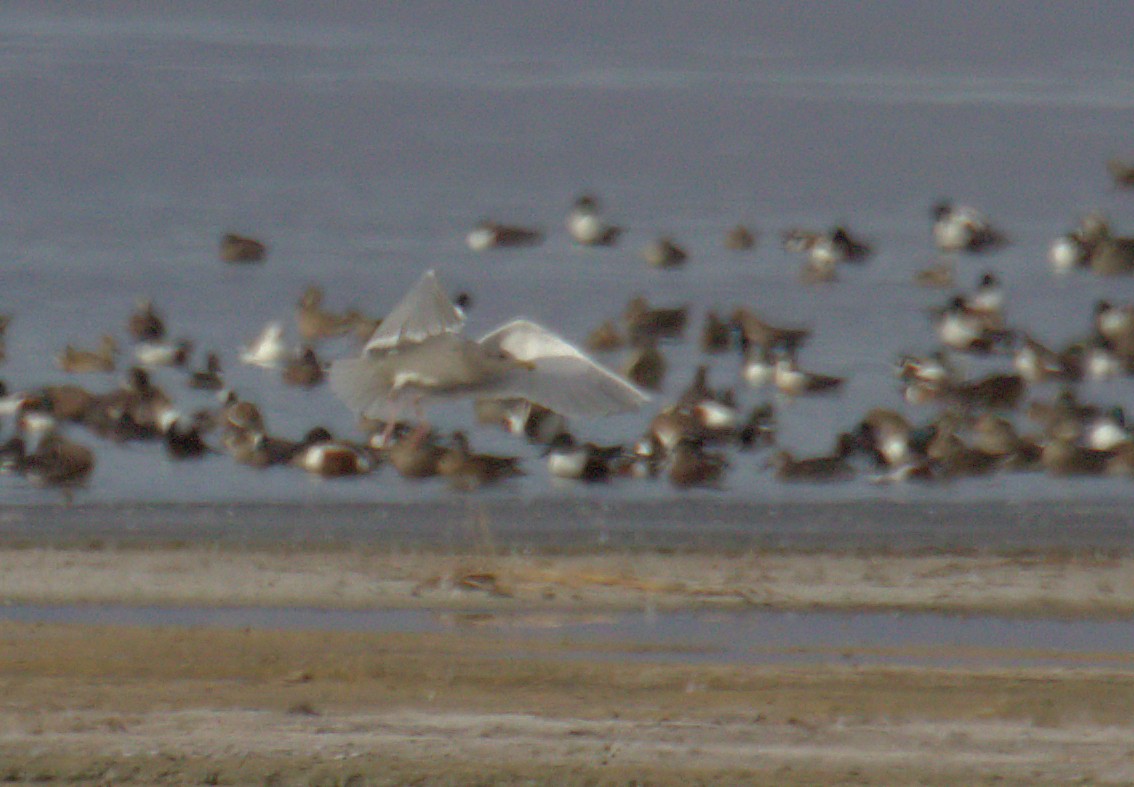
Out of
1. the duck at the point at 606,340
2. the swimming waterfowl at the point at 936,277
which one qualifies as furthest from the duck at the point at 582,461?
the swimming waterfowl at the point at 936,277

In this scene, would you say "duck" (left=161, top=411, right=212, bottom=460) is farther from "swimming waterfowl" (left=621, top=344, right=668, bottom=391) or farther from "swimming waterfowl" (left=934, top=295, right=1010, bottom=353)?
"swimming waterfowl" (left=934, top=295, right=1010, bottom=353)

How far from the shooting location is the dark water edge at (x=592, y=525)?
1101 cm

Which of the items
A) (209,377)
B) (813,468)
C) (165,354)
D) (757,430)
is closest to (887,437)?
(757,430)

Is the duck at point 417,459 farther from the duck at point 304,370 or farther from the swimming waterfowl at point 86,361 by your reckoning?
the swimming waterfowl at point 86,361

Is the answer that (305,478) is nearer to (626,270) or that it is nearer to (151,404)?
(151,404)

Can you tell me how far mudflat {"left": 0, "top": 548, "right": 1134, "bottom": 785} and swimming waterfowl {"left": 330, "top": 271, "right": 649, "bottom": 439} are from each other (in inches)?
32.0

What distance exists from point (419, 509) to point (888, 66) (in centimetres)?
4571

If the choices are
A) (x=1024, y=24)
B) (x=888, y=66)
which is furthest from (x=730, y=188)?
(x=1024, y=24)

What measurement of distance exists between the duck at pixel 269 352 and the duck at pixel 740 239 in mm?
6900

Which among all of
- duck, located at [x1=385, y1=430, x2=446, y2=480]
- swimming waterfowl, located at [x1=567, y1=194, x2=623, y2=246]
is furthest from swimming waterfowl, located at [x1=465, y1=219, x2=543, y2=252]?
duck, located at [x1=385, y1=430, x2=446, y2=480]

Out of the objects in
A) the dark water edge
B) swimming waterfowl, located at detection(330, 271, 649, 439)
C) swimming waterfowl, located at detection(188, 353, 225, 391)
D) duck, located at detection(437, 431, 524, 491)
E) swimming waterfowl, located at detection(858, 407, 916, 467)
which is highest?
swimming waterfowl, located at detection(330, 271, 649, 439)

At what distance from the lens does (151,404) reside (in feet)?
51.6

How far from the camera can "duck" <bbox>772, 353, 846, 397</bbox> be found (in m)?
17.0

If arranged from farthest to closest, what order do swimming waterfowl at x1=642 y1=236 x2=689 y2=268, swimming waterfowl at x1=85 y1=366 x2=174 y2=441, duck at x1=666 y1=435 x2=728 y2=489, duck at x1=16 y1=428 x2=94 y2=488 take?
swimming waterfowl at x1=642 y1=236 x2=689 y2=268 → swimming waterfowl at x1=85 y1=366 x2=174 y2=441 → duck at x1=666 y1=435 x2=728 y2=489 → duck at x1=16 y1=428 x2=94 y2=488
